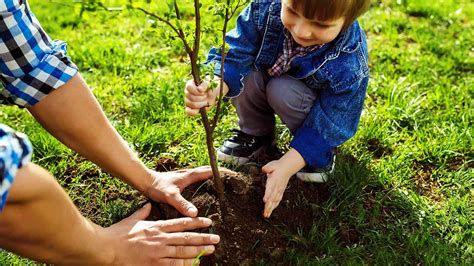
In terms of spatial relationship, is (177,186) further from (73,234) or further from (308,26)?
(308,26)

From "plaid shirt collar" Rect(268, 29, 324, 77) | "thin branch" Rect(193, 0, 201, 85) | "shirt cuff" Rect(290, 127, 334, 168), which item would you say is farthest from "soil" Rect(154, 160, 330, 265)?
"thin branch" Rect(193, 0, 201, 85)

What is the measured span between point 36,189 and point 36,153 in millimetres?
1350

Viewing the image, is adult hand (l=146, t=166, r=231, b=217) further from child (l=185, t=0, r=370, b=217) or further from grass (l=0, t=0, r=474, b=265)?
child (l=185, t=0, r=370, b=217)

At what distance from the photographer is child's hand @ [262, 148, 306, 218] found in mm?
2471

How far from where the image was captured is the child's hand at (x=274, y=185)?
2469 millimetres

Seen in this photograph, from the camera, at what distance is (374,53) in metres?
3.89

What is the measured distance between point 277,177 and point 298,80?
472 millimetres

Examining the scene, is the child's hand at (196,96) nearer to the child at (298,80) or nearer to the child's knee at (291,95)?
the child at (298,80)

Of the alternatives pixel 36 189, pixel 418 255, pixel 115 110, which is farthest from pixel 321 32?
pixel 115 110

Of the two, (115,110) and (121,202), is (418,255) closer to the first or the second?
(121,202)

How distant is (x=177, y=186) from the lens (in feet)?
8.33

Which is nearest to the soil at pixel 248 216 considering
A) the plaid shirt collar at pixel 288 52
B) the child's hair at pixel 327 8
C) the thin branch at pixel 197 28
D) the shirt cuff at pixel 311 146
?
the shirt cuff at pixel 311 146

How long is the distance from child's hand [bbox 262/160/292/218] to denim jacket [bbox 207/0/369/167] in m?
0.16

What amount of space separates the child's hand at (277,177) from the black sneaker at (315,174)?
0.46 feet
